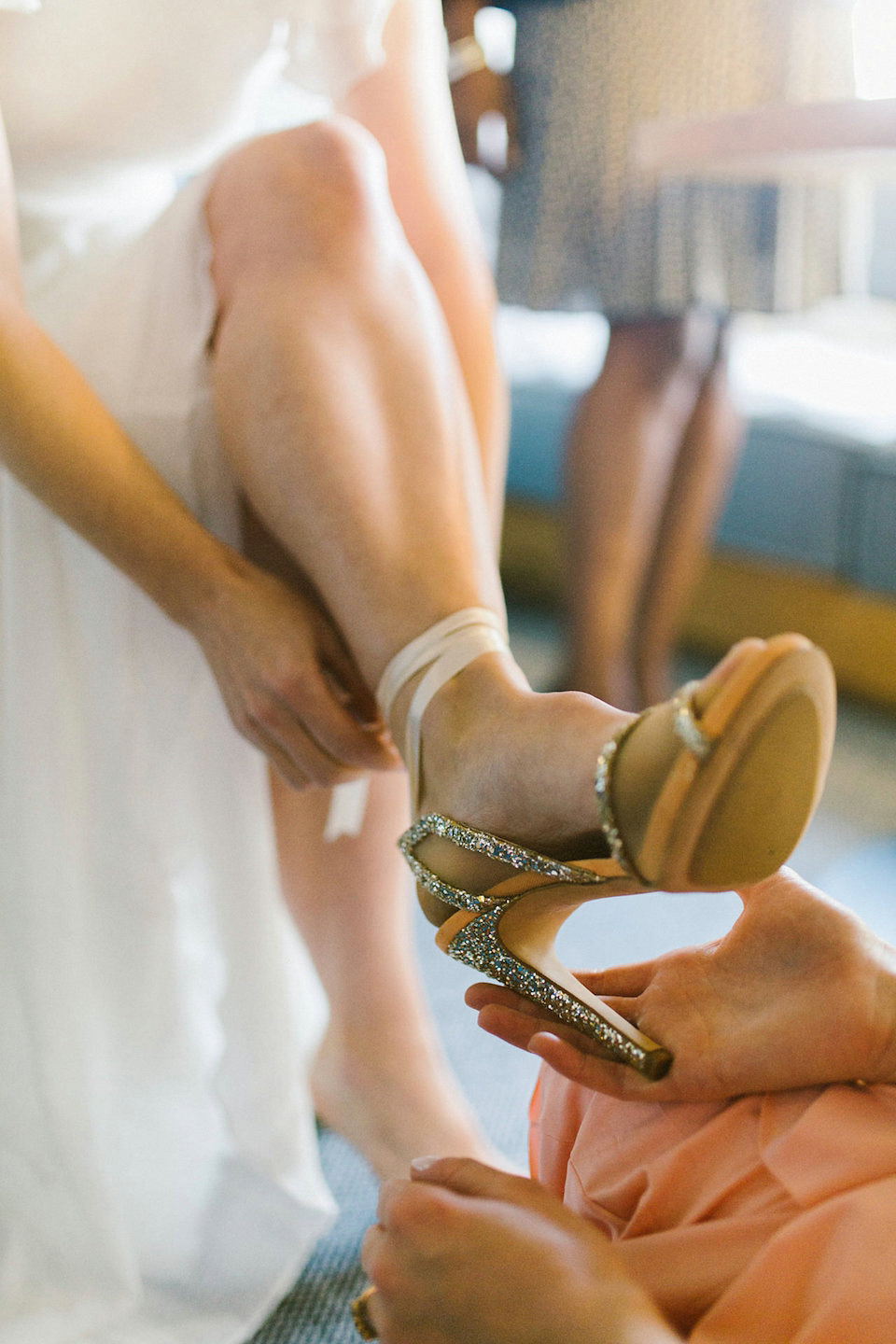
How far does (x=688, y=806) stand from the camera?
0.37 meters

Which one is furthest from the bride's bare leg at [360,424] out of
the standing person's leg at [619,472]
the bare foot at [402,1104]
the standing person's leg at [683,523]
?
the standing person's leg at [683,523]

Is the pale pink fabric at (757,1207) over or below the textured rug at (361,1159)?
over

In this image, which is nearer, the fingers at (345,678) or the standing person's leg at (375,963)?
the fingers at (345,678)

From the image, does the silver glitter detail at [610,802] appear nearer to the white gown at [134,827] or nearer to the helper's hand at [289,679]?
the helper's hand at [289,679]

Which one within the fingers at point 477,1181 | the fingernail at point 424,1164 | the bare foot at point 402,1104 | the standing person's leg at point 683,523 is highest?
the fingers at point 477,1181

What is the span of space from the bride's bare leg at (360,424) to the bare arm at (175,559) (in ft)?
0.10

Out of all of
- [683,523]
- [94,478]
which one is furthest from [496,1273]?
[683,523]

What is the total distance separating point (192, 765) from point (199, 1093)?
0.21 metres

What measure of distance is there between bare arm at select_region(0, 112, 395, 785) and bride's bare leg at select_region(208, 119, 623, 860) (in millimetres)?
30

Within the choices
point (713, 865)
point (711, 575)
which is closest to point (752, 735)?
point (713, 865)

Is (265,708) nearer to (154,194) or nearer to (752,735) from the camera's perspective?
(752,735)

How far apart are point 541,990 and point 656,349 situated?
4.04 feet

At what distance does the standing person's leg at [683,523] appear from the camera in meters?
1.68

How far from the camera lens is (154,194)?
0.81 metres
